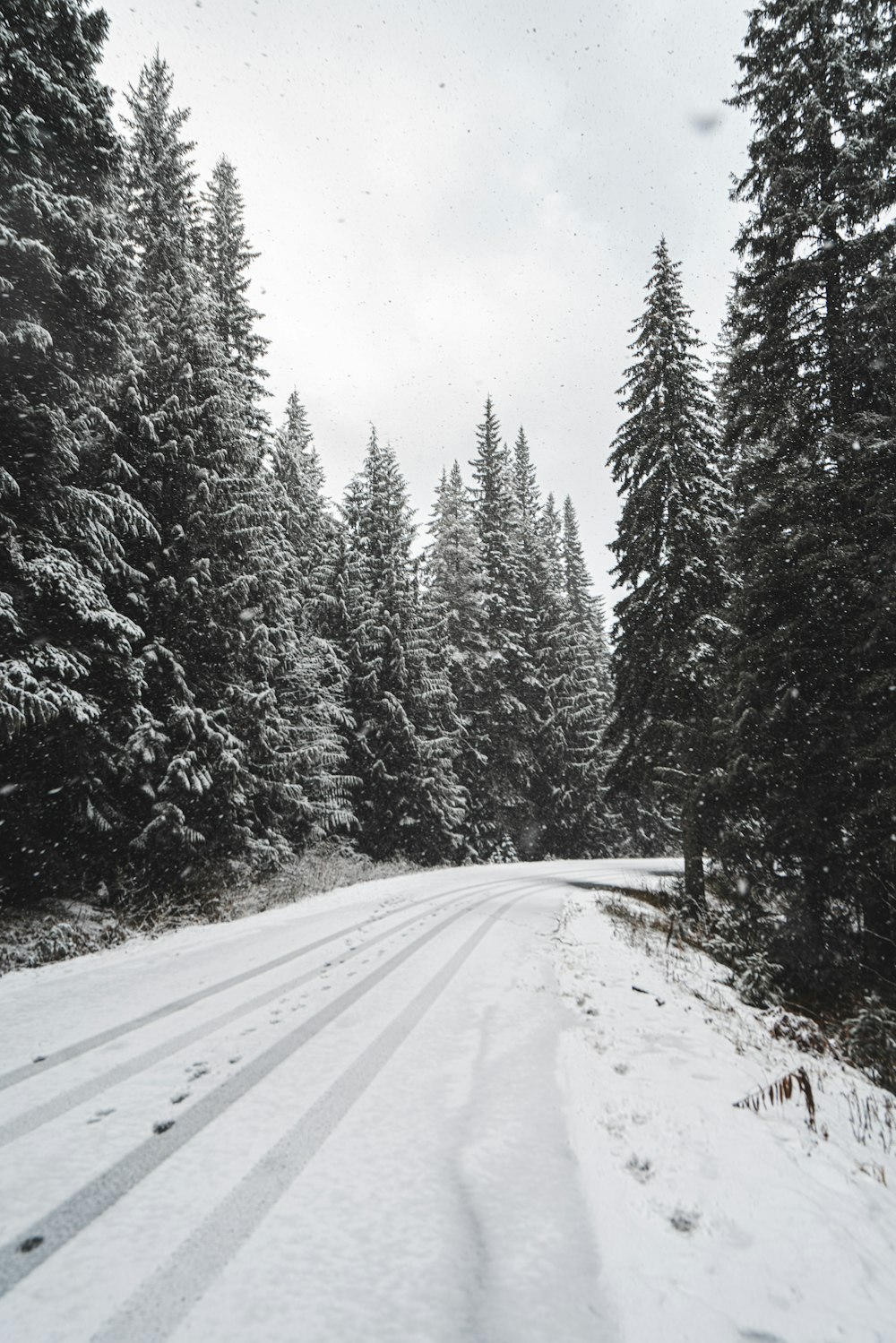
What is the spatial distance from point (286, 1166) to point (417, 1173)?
2.08 ft

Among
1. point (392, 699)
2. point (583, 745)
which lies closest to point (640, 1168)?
point (392, 699)

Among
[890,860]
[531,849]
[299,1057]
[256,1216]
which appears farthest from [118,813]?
[531,849]

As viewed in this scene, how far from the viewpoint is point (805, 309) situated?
11.1 metres

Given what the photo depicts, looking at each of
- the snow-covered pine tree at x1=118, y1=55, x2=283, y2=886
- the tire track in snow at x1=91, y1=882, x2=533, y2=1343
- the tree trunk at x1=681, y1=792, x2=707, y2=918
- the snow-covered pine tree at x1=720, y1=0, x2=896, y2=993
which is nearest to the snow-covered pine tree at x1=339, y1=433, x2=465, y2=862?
the snow-covered pine tree at x1=118, y1=55, x2=283, y2=886

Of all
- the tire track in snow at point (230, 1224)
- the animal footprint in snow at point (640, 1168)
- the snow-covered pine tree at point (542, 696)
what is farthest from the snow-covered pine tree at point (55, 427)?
the snow-covered pine tree at point (542, 696)

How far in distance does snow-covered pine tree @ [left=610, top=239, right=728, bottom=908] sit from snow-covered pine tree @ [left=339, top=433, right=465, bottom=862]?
830cm

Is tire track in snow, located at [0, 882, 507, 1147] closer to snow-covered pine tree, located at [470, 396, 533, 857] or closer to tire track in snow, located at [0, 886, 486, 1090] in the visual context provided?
tire track in snow, located at [0, 886, 486, 1090]

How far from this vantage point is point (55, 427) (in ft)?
28.1

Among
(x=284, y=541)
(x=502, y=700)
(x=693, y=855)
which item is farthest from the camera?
(x=502, y=700)

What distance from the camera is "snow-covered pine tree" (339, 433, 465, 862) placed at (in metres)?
22.8

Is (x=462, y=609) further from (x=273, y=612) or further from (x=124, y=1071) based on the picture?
(x=124, y=1071)

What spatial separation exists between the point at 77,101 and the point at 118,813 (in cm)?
1081

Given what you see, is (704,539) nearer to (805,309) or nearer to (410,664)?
(805,309)

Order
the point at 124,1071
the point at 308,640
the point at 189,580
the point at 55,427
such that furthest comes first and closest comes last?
the point at 308,640, the point at 189,580, the point at 55,427, the point at 124,1071
